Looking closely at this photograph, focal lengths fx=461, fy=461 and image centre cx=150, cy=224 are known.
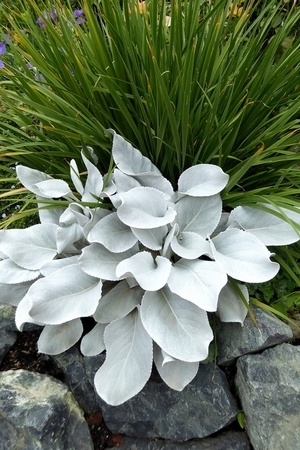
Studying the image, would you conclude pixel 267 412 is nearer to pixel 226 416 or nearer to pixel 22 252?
pixel 226 416

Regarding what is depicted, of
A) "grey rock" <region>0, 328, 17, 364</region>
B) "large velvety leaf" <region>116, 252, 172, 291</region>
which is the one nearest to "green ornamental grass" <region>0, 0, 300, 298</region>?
"large velvety leaf" <region>116, 252, 172, 291</region>

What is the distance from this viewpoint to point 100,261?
5.30 feet

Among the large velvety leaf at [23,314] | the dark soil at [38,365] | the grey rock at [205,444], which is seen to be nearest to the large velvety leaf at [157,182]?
the large velvety leaf at [23,314]

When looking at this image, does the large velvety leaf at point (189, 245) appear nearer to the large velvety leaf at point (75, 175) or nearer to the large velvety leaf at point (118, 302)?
the large velvety leaf at point (118, 302)

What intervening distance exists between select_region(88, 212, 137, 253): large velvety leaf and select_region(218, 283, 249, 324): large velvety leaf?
38cm

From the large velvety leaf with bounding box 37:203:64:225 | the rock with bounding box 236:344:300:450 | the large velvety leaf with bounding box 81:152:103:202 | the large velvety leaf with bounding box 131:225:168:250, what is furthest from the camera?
the large velvety leaf with bounding box 37:203:64:225

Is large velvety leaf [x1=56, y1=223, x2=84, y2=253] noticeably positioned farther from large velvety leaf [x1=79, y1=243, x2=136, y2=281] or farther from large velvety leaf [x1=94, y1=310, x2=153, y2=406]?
large velvety leaf [x1=94, y1=310, x2=153, y2=406]

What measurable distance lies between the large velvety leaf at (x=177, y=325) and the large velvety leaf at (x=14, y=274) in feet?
1.53

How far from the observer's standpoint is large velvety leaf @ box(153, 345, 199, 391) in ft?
4.92

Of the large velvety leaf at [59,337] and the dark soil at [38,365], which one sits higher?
the large velvety leaf at [59,337]

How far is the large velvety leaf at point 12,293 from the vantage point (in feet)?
5.82

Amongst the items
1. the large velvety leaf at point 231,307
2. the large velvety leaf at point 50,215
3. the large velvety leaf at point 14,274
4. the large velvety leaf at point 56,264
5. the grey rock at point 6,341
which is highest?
the large velvety leaf at point 50,215

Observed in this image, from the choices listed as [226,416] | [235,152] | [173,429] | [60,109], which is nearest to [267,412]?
[226,416]

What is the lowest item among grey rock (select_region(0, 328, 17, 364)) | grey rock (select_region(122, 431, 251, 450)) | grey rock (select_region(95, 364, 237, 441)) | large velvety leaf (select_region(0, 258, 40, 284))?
grey rock (select_region(122, 431, 251, 450))
